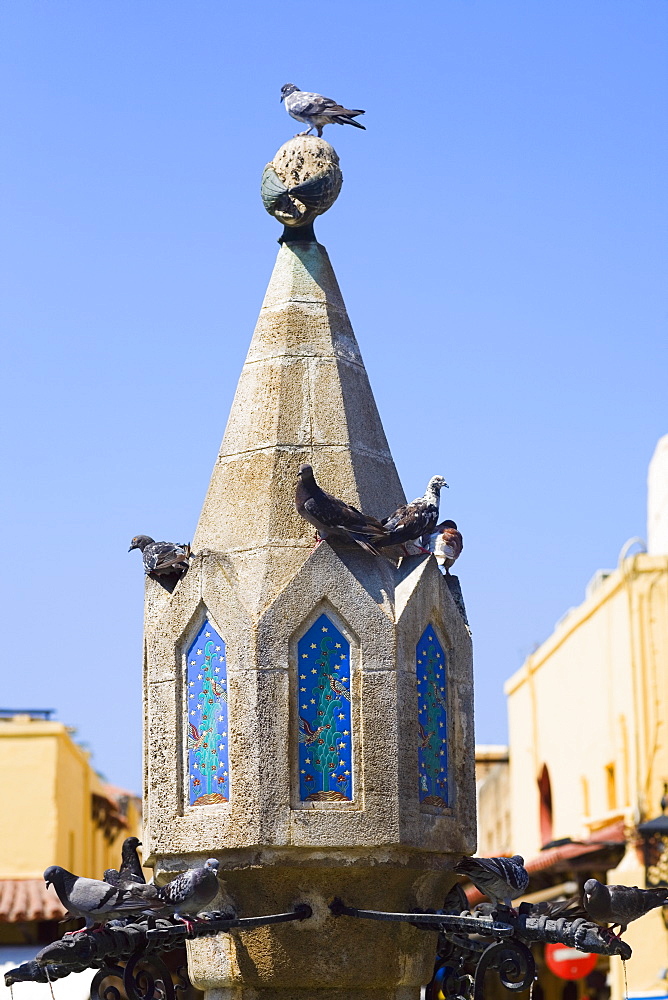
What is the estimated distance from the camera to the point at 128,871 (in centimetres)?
884

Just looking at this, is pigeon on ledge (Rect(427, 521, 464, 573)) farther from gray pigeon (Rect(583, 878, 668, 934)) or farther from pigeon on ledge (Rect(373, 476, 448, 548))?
gray pigeon (Rect(583, 878, 668, 934))

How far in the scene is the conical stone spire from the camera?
342 inches

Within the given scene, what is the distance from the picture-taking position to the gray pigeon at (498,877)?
823 cm

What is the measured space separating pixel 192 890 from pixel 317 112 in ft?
13.2

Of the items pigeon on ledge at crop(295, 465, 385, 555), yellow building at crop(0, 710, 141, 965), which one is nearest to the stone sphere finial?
pigeon on ledge at crop(295, 465, 385, 555)

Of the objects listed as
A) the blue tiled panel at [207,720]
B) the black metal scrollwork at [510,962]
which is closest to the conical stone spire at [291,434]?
the blue tiled panel at [207,720]

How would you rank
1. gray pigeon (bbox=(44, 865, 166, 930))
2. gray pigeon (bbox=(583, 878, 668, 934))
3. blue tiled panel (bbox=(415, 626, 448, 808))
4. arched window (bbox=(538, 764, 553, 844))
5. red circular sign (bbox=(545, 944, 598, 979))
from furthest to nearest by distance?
arched window (bbox=(538, 764, 553, 844)), red circular sign (bbox=(545, 944, 598, 979)), blue tiled panel (bbox=(415, 626, 448, 808)), gray pigeon (bbox=(583, 878, 668, 934)), gray pigeon (bbox=(44, 865, 166, 930))

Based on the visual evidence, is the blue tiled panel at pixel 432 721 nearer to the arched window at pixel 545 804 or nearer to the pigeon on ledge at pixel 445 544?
the pigeon on ledge at pixel 445 544

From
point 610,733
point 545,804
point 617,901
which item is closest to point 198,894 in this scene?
point 617,901

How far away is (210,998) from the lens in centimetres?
848

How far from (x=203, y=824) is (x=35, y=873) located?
22.6 m

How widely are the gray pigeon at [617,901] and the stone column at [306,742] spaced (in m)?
0.64

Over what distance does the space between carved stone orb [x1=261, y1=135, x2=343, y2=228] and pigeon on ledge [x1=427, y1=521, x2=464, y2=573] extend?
1730 millimetres

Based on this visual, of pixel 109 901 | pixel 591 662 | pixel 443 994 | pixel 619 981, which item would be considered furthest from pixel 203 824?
pixel 591 662
